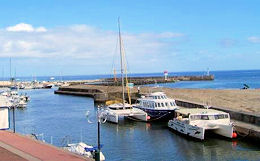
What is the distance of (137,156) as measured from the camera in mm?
28203

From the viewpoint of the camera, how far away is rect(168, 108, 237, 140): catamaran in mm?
33000

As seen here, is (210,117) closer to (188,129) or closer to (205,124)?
(205,124)

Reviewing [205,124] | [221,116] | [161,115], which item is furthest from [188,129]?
[161,115]

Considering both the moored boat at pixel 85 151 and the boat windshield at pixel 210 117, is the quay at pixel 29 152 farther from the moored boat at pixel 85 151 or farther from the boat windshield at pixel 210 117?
the boat windshield at pixel 210 117

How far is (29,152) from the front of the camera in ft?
68.6

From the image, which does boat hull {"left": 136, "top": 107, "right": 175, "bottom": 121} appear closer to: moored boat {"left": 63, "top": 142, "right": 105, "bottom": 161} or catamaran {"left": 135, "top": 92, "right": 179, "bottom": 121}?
catamaran {"left": 135, "top": 92, "right": 179, "bottom": 121}

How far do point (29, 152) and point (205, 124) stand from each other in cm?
1789

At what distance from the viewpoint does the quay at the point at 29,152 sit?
1923cm

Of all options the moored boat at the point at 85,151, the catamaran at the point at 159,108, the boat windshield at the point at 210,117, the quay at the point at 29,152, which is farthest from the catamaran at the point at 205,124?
the quay at the point at 29,152

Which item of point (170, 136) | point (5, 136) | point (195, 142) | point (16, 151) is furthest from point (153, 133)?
point (16, 151)

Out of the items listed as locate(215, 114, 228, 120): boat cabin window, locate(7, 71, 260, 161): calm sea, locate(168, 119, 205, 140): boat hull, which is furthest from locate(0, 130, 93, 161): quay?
locate(215, 114, 228, 120): boat cabin window

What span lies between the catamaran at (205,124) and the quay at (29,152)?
15.1m

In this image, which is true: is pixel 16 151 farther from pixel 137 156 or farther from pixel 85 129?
pixel 85 129

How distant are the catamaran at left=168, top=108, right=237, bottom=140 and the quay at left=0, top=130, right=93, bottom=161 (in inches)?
594
